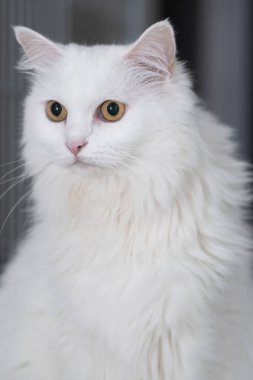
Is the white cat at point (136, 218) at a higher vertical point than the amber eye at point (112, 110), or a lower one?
lower

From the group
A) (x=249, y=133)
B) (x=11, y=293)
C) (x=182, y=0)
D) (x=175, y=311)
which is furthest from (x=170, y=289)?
(x=182, y=0)

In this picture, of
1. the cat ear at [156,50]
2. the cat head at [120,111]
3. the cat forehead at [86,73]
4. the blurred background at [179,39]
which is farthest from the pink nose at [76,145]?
the blurred background at [179,39]

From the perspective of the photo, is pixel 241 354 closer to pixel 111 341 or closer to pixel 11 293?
pixel 111 341

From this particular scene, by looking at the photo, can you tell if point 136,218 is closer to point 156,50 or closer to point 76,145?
point 76,145

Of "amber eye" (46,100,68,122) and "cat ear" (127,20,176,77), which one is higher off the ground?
"cat ear" (127,20,176,77)

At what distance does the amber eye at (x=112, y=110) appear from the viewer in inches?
50.3

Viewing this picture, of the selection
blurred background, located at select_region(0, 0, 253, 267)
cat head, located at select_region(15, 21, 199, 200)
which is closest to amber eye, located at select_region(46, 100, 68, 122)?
cat head, located at select_region(15, 21, 199, 200)

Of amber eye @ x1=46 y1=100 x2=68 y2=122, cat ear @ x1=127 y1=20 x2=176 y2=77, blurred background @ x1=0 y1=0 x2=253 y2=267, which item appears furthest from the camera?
blurred background @ x1=0 y1=0 x2=253 y2=267

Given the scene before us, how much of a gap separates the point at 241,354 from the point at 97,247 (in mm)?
471

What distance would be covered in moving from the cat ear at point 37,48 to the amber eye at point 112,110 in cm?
22

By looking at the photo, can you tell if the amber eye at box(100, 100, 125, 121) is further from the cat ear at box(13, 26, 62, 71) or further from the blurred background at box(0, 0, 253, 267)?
the blurred background at box(0, 0, 253, 267)

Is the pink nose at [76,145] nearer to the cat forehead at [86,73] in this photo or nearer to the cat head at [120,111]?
the cat head at [120,111]

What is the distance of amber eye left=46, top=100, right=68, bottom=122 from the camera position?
133 cm

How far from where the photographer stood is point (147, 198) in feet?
4.33
